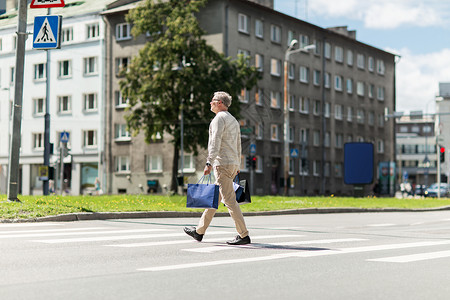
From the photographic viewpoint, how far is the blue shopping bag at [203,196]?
970 centimetres

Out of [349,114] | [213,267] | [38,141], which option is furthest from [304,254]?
[349,114]

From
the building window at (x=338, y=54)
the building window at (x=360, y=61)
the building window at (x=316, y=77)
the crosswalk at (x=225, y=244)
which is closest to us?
the crosswalk at (x=225, y=244)

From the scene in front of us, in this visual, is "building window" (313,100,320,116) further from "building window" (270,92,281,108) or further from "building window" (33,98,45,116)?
"building window" (33,98,45,116)

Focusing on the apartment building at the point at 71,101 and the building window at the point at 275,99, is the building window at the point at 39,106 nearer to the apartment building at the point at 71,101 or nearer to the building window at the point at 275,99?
the apartment building at the point at 71,101

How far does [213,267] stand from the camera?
752 centimetres

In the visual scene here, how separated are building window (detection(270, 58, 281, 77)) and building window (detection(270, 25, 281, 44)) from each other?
1.53 metres

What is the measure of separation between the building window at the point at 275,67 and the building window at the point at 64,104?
16.2m

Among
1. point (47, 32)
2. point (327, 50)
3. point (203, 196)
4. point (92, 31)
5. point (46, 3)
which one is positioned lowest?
point (203, 196)

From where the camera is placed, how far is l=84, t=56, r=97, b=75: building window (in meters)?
58.3

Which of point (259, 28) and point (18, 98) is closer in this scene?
point (18, 98)

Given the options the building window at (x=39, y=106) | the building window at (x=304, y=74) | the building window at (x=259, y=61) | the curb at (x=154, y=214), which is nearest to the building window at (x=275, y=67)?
the building window at (x=259, y=61)

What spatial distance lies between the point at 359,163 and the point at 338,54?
23.6 m

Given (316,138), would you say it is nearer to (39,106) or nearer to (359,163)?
(359,163)

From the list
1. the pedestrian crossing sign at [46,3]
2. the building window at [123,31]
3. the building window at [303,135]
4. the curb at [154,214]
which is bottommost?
the curb at [154,214]
